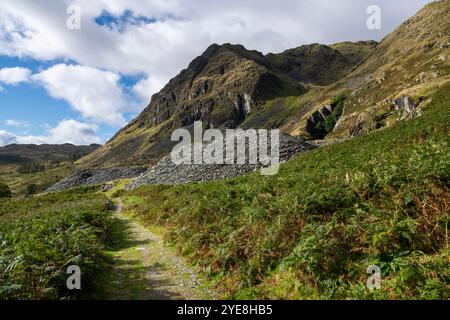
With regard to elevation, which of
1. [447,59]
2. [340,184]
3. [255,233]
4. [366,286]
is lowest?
[366,286]

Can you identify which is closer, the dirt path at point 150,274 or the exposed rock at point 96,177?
the dirt path at point 150,274

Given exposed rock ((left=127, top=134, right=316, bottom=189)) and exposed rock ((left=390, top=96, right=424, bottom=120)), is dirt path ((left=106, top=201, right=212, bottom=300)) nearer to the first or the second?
exposed rock ((left=127, top=134, right=316, bottom=189))

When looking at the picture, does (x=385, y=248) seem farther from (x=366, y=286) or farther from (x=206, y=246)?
(x=206, y=246)

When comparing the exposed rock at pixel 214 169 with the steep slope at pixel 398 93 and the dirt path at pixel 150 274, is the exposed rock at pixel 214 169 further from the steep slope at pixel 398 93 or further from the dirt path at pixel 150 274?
the dirt path at pixel 150 274

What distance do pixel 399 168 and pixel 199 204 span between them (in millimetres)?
9222

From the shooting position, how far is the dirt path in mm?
9898

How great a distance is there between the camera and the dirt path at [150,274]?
390 inches

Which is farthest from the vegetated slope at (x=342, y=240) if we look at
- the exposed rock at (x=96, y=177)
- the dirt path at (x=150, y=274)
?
the exposed rock at (x=96, y=177)

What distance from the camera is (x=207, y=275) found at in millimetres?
10922

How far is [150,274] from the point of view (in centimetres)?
1184

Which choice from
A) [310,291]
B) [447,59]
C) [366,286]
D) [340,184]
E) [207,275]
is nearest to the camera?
[366,286]

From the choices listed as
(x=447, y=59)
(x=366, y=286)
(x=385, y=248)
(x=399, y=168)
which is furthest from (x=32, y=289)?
(x=447, y=59)

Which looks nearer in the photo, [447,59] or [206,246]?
[206,246]
